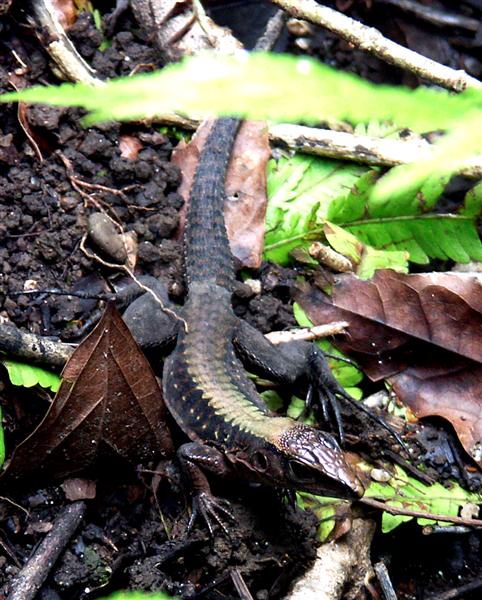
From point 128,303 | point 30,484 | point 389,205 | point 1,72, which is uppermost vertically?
point 1,72

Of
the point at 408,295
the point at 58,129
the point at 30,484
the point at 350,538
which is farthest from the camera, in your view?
the point at 58,129

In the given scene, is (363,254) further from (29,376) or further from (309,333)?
(29,376)

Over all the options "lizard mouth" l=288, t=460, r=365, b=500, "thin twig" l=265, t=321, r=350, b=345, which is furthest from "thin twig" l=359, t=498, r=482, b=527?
"thin twig" l=265, t=321, r=350, b=345

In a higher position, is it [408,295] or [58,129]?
[58,129]

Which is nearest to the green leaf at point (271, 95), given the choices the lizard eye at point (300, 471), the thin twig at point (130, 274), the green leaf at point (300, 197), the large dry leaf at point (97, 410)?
the large dry leaf at point (97, 410)

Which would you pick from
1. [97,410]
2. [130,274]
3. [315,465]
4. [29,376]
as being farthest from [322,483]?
[130,274]

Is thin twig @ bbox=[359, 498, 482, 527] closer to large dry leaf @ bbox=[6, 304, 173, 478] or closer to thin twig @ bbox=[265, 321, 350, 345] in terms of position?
thin twig @ bbox=[265, 321, 350, 345]

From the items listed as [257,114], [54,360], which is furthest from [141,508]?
[257,114]

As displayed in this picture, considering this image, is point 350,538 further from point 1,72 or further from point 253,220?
point 1,72
